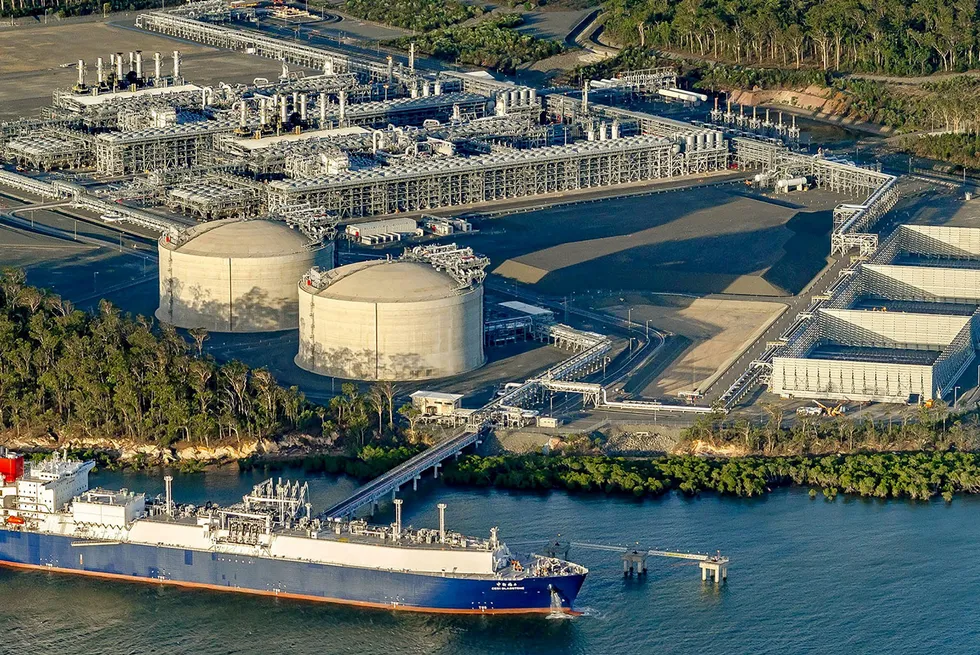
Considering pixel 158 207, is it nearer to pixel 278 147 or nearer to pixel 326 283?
pixel 278 147

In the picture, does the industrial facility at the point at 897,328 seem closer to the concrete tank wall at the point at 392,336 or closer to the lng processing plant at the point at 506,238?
the lng processing plant at the point at 506,238

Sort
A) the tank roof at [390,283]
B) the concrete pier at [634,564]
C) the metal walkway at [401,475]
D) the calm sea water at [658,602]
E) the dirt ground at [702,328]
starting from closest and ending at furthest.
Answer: the calm sea water at [658,602]
the concrete pier at [634,564]
the metal walkway at [401,475]
the dirt ground at [702,328]
the tank roof at [390,283]

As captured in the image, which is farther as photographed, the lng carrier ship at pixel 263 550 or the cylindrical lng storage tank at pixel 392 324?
the cylindrical lng storage tank at pixel 392 324

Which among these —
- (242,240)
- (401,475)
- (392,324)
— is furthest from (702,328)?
(401,475)

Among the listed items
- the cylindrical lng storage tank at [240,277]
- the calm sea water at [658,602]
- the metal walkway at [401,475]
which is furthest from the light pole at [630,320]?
the calm sea water at [658,602]

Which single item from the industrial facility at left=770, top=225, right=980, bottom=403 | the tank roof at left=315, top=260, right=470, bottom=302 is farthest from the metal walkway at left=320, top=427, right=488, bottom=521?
the industrial facility at left=770, top=225, right=980, bottom=403

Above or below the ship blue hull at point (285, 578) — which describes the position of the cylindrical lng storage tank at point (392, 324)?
above
